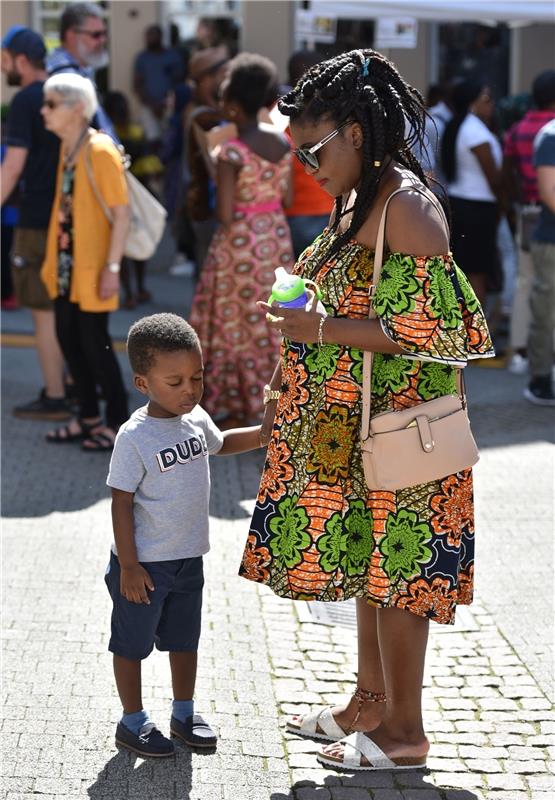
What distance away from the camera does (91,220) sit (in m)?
6.62

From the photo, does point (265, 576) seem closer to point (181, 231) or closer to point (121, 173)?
point (121, 173)

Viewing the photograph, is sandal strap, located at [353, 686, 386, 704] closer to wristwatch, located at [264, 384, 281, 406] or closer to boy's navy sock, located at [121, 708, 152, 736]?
boy's navy sock, located at [121, 708, 152, 736]

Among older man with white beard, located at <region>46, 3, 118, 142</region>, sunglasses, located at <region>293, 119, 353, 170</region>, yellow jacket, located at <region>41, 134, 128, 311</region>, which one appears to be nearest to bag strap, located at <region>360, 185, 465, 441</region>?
sunglasses, located at <region>293, 119, 353, 170</region>

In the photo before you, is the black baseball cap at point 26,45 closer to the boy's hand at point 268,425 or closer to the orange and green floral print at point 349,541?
the boy's hand at point 268,425

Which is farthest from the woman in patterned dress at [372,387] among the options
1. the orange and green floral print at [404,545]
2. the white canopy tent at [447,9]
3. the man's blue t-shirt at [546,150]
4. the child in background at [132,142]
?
the child in background at [132,142]

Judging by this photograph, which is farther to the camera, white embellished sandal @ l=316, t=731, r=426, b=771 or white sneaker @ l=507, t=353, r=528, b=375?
white sneaker @ l=507, t=353, r=528, b=375

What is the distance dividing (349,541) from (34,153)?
4348 millimetres

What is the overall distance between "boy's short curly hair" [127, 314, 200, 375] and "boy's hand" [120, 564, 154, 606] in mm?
549

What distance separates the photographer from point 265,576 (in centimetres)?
360

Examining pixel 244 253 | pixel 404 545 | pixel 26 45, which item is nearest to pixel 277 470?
pixel 404 545

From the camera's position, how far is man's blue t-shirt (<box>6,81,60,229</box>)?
23.2 ft

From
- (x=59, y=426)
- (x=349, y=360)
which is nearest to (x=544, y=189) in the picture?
(x=59, y=426)

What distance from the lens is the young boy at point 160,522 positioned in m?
3.50

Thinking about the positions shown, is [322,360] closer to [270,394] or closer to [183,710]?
[270,394]
